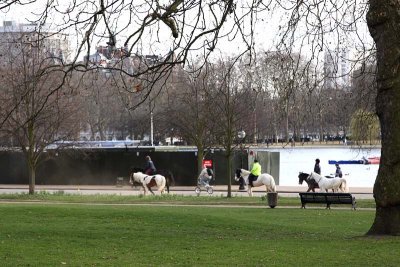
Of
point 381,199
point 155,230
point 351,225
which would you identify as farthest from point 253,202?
point 381,199

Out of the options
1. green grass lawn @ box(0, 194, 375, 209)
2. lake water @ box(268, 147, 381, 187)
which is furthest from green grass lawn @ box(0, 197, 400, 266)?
lake water @ box(268, 147, 381, 187)

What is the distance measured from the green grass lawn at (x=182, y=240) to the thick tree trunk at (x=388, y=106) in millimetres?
538

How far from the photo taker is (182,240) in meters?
14.7

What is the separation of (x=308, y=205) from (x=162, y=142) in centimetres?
5047

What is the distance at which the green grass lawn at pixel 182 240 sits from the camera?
11.2 metres

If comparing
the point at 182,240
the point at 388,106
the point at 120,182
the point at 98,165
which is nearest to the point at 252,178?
the point at 120,182

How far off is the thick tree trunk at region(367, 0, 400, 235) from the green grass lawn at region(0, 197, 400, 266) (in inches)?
21.2

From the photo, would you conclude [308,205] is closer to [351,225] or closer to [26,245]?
[351,225]

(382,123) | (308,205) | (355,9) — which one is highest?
(355,9)

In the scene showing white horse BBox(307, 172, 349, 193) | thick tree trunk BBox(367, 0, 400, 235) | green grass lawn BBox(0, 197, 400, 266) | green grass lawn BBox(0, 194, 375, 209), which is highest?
thick tree trunk BBox(367, 0, 400, 235)

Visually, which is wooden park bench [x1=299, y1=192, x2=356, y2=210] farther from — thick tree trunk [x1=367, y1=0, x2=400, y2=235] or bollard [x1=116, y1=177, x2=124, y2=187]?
bollard [x1=116, y1=177, x2=124, y2=187]

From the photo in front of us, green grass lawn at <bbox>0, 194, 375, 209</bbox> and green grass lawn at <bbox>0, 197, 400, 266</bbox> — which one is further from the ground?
green grass lawn at <bbox>0, 197, 400, 266</bbox>

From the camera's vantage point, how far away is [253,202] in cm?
3069

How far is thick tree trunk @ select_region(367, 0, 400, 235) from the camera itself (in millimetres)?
13781
